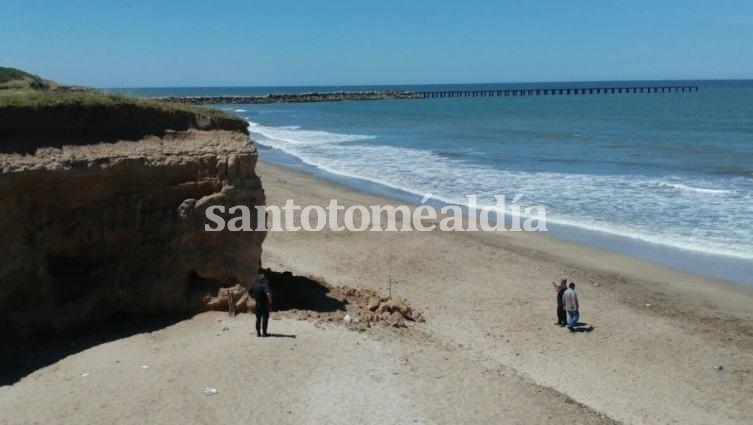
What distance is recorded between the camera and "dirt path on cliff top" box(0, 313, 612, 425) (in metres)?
9.90

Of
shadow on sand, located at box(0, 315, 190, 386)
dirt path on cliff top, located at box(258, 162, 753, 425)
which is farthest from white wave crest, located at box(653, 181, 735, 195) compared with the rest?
shadow on sand, located at box(0, 315, 190, 386)

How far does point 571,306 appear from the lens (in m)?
15.0

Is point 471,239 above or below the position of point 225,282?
below

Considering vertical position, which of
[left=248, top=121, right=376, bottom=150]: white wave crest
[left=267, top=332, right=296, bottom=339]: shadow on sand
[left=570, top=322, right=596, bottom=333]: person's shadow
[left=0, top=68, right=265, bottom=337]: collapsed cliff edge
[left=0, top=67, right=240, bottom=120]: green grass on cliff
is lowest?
[left=248, top=121, right=376, bottom=150]: white wave crest

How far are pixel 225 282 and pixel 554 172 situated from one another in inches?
1041

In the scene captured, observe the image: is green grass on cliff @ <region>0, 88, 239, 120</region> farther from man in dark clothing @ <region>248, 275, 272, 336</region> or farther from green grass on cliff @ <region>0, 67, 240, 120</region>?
man in dark clothing @ <region>248, 275, 272, 336</region>

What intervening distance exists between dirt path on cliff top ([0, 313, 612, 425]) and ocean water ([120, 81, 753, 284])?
8399 mm

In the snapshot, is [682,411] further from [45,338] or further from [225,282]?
[45,338]

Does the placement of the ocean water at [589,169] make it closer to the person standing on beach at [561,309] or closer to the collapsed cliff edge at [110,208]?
the collapsed cliff edge at [110,208]

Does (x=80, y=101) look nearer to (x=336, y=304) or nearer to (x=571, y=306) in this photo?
(x=336, y=304)

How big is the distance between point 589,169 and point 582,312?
76.6ft

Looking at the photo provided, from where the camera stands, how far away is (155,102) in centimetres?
1439

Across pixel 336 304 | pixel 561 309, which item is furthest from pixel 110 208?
pixel 561 309

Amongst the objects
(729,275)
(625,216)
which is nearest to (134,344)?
(729,275)
